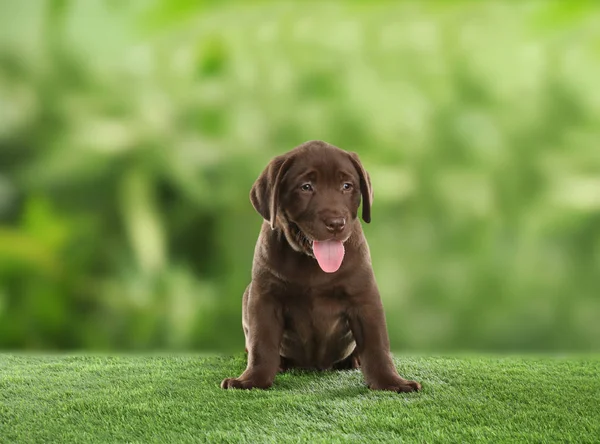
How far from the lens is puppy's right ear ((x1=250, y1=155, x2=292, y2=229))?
1812 mm

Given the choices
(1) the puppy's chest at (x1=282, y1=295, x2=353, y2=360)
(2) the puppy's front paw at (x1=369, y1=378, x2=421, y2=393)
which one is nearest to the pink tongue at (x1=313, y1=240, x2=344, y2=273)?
(1) the puppy's chest at (x1=282, y1=295, x2=353, y2=360)

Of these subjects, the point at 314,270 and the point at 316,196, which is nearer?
the point at 316,196

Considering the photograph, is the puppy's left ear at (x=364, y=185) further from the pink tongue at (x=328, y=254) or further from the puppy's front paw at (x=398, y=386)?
the puppy's front paw at (x=398, y=386)

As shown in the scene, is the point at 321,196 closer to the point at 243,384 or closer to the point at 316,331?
the point at 316,331

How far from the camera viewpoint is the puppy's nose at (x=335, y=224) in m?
1.73

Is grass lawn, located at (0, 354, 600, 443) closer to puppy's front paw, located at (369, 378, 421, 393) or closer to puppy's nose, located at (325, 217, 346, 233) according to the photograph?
puppy's front paw, located at (369, 378, 421, 393)

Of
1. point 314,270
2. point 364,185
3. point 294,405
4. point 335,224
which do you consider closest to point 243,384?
point 294,405

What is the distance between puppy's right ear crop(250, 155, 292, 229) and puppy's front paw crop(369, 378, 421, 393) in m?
0.46

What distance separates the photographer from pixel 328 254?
179 centimetres

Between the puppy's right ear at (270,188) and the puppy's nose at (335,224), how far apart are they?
0.15 m

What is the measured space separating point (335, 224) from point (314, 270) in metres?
0.19

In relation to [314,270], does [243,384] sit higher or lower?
lower

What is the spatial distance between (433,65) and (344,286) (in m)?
0.72

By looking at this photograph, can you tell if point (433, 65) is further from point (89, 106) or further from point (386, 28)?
point (89, 106)
